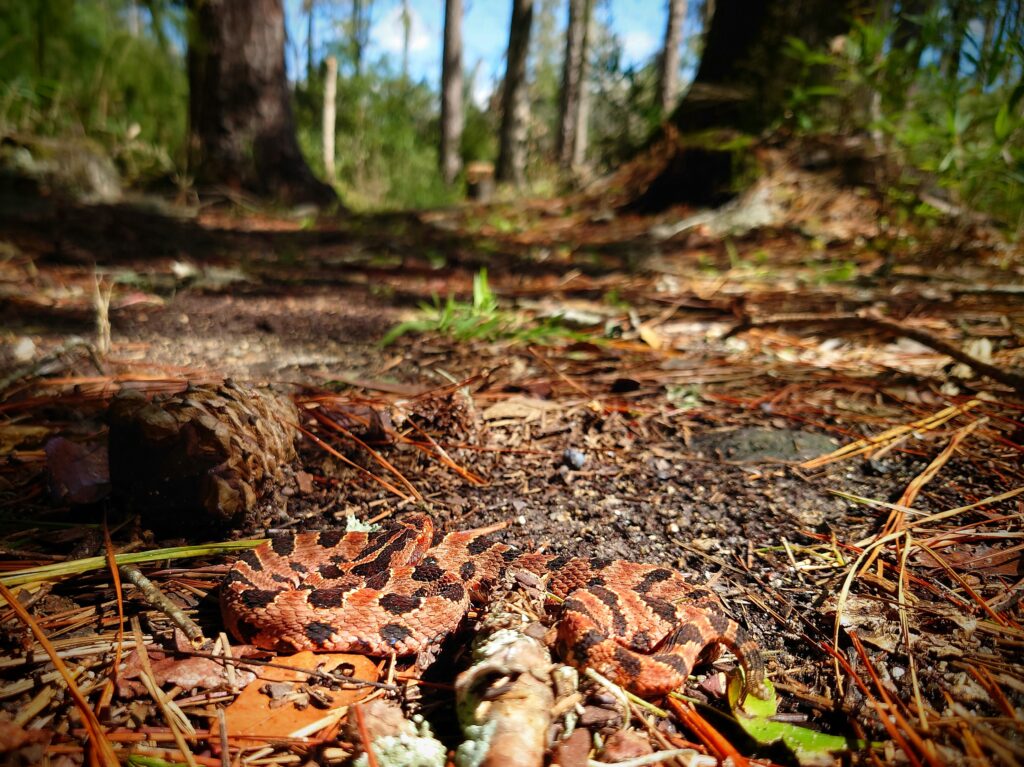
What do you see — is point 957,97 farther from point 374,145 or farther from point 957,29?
point 374,145

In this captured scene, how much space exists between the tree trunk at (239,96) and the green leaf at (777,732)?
942 cm

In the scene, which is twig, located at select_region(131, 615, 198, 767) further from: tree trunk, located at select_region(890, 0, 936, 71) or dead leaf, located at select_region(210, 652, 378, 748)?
tree trunk, located at select_region(890, 0, 936, 71)

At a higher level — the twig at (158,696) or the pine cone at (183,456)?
the pine cone at (183,456)

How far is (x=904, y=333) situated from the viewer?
115 inches

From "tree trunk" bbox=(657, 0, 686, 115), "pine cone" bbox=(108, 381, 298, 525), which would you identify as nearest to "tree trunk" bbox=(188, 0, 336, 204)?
"pine cone" bbox=(108, 381, 298, 525)

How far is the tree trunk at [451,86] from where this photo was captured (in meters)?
18.2

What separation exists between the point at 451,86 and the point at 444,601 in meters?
19.3

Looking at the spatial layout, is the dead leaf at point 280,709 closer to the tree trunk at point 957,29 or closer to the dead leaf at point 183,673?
the dead leaf at point 183,673

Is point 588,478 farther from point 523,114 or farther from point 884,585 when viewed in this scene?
point 523,114

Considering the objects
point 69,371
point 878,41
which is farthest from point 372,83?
point 69,371

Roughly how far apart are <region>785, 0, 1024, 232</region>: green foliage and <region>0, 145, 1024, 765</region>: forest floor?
728 millimetres

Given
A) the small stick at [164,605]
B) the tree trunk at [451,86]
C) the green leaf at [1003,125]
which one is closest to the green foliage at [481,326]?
the small stick at [164,605]

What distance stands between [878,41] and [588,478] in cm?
468

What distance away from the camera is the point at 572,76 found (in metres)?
23.7
